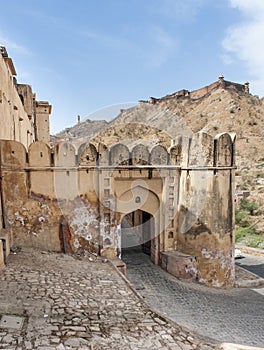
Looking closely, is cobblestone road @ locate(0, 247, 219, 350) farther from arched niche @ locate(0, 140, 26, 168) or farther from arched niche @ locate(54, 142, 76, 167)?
arched niche @ locate(54, 142, 76, 167)

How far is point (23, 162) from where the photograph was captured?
7.06 m

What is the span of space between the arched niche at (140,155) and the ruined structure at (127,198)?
0.10 feet

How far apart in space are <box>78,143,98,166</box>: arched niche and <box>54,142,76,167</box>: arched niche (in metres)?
0.20

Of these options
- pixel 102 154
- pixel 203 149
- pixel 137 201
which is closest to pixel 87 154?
pixel 102 154

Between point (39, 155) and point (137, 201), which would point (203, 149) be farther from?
point (39, 155)

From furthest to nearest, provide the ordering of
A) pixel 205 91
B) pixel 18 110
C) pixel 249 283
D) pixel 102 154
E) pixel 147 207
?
pixel 205 91 → pixel 18 110 → pixel 249 283 → pixel 147 207 → pixel 102 154

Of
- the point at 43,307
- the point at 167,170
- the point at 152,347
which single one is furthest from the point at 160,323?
the point at 167,170

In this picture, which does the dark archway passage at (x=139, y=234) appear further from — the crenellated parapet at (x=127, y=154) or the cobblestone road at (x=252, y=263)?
the cobblestone road at (x=252, y=263)

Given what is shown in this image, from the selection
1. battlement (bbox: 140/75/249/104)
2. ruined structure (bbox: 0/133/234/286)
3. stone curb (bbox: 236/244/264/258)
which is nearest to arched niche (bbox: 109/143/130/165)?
ruined structure (bbox: 0/133/234/286)

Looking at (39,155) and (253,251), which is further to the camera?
(253,251)

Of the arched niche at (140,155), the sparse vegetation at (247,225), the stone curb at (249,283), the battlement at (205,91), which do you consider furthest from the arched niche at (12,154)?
the battlement at (205,91)

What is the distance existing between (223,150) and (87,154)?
420 centimetres

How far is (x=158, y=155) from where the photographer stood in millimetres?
8336

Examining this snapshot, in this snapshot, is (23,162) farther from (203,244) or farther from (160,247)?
(203,244)
